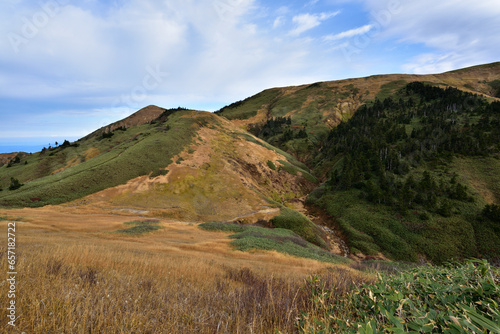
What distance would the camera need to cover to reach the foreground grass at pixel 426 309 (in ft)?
6.01

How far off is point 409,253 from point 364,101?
10229 centimetres

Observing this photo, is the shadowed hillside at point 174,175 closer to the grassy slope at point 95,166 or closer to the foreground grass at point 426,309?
the grassy slope at point 95,166

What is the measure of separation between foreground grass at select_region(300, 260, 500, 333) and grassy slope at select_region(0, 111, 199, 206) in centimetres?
3913

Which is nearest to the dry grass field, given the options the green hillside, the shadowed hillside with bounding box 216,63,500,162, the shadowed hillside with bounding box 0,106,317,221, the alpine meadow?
the alpine meadow

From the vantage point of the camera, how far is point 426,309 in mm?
2773

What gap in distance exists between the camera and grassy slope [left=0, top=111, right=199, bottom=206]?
104 ft

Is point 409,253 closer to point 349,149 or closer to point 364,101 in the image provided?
point 349,149

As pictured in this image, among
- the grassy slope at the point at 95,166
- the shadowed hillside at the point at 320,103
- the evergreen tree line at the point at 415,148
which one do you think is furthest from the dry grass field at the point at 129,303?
the shadowed hillside at the point at 320,103

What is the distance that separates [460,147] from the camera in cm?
4694

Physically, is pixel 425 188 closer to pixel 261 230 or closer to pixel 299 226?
pixel 299 226

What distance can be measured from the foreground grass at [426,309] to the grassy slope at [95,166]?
3913 cm

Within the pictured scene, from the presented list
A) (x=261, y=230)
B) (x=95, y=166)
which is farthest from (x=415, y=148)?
(x=95, y=166)

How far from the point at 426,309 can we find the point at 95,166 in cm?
4868

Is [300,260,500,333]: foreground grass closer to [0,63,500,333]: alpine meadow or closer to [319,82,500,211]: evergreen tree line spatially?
[0,63,500,333]: alpine meadow
